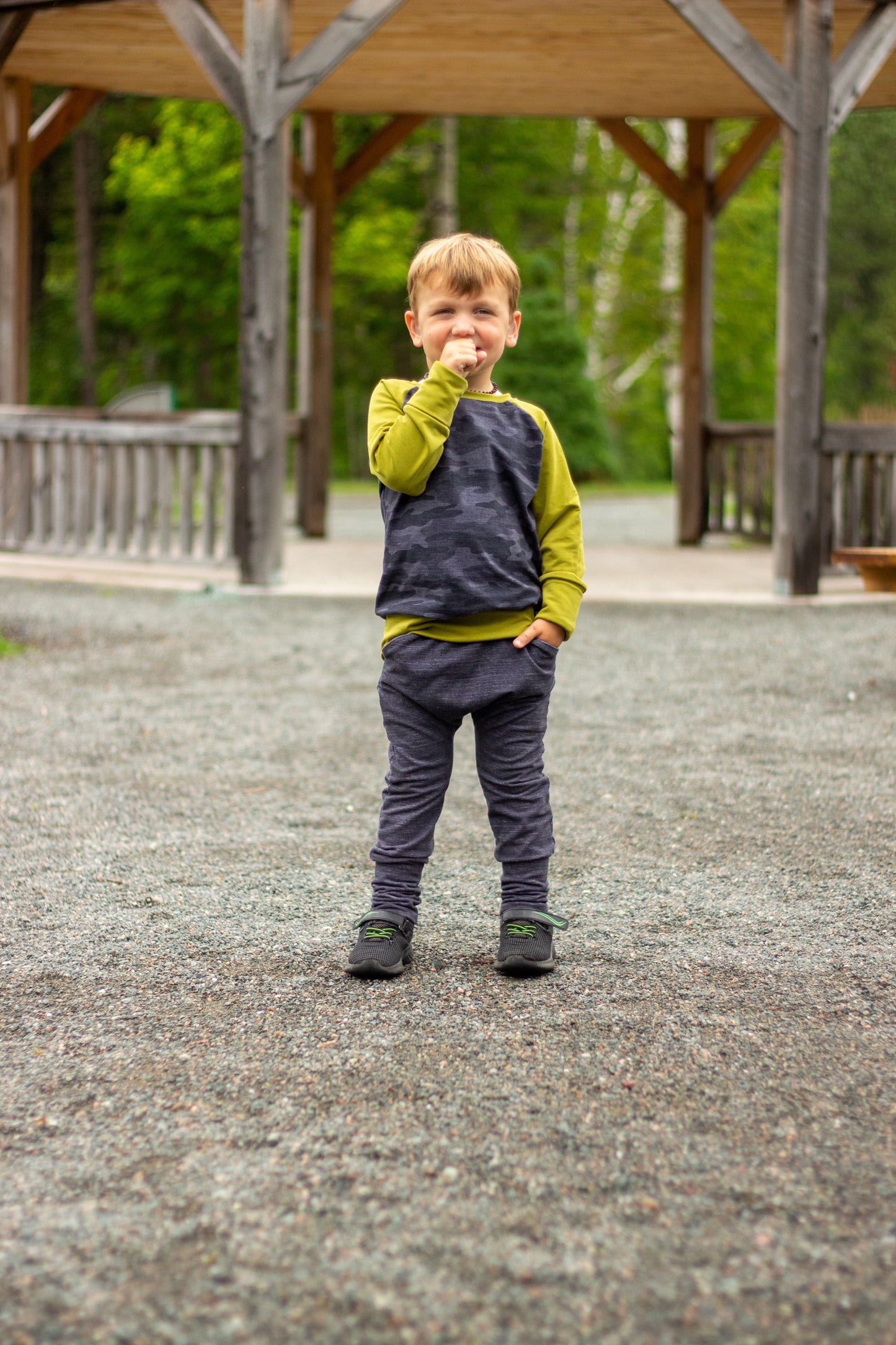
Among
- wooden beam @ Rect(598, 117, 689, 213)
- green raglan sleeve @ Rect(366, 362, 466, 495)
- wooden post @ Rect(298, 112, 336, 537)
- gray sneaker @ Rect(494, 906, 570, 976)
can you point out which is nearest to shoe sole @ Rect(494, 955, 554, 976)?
gray sneaker @ Rect(494, 906, 570, 976)

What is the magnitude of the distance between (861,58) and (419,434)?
A: 650cm

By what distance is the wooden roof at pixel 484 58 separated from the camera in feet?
28.0

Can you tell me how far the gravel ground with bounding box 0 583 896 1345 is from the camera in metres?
1.63

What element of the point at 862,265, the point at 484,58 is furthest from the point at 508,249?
the point at 484,58

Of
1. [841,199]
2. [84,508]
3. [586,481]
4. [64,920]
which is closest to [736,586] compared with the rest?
[84,508]

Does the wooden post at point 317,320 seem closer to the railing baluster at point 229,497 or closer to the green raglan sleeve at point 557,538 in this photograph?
the railing baluster at point 229,497

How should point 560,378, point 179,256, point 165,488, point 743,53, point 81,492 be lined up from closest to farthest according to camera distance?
point 743,53 → point 165,488 → point 81,492 → point 179,256 → point 560,378

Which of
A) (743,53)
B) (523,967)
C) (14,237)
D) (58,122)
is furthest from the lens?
(58,122)

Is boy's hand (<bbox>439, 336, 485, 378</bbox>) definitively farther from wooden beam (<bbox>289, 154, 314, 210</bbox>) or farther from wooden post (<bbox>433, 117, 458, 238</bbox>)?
wooden post (<bbox>433, 117, 458, 238</bbox>)

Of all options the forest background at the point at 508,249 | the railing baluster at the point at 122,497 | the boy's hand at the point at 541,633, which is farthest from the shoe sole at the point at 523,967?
the forest background at the point at 508,249

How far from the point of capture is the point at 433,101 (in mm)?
11125

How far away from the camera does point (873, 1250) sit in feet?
5.63

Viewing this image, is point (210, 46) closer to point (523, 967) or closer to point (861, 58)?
point (861, 58)

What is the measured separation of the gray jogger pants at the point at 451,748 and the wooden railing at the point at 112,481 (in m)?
5.93
